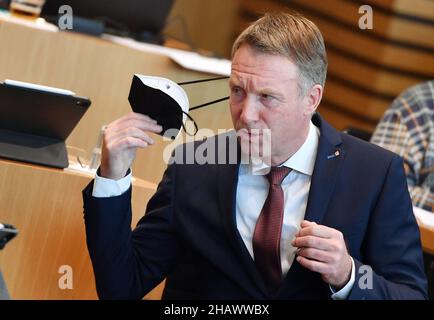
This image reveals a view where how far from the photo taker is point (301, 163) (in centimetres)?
228

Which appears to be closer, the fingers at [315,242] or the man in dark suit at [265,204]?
the fingers at [315,242]

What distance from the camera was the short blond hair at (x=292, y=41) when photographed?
2.18 metres

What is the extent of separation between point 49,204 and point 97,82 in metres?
1.17

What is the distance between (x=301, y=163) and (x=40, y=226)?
73 centimetres

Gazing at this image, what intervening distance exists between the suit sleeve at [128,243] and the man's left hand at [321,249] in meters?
0.41

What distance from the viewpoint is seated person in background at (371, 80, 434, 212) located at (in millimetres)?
4027

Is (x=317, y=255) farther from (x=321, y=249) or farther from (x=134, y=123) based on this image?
(x=134, y=123)

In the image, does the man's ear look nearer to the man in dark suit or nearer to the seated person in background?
the man in dark suit

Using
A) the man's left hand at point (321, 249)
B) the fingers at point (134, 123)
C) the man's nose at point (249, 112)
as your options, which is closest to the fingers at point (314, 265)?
the man's left hand at point (321, 249)

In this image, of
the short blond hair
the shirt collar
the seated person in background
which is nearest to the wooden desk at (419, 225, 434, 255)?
the seated person in background

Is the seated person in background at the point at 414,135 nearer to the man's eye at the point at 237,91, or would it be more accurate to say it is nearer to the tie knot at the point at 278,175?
the tie knot at the point at 278,175

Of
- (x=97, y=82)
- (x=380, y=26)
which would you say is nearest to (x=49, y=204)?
(x=97, y=82)

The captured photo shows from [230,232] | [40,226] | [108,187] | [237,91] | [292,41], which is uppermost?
[292,41]

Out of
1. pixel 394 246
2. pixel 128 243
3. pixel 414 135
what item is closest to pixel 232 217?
pixel 128 243
